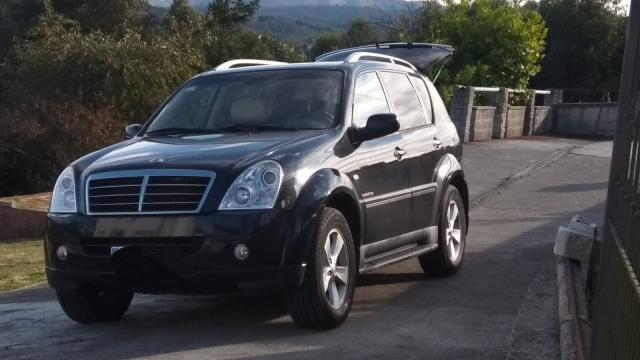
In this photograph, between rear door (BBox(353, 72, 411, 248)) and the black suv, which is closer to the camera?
the black suv

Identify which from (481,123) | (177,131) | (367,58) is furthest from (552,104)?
(177,131)

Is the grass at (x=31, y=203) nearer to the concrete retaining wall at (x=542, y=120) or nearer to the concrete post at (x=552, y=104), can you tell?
the concrete retaining wall at (x=542, y=120)

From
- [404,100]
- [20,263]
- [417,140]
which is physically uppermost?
[404,100]

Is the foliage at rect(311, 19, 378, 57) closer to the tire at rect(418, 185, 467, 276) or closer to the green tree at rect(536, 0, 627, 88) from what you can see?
the green tree at rect(536, 0, 627, 88)

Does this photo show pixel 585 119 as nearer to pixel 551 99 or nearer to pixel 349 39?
pixel 551 99

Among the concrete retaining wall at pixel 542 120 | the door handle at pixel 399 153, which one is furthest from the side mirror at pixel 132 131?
the concrete retaining wall at pixel 542 120

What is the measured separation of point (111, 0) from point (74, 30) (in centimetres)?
901

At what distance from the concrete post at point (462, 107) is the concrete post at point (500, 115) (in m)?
2.64

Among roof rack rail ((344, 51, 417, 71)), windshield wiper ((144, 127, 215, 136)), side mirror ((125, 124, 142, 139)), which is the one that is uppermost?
roof rack rail ((344, 51, 417, 71))

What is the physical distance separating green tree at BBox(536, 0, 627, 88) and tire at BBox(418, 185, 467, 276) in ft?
99.8

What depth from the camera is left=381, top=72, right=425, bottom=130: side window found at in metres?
8.00

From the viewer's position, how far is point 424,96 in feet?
28.3

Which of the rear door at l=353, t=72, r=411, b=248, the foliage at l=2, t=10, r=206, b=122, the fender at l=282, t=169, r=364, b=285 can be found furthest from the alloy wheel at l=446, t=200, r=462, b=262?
the foliage at l=2, t=10, r=206, b=122

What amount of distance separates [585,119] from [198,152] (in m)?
23.3
